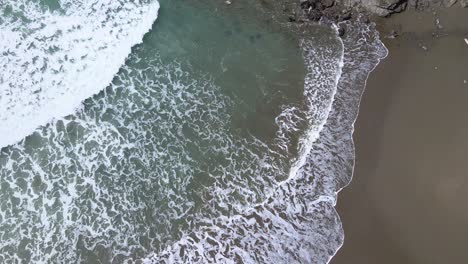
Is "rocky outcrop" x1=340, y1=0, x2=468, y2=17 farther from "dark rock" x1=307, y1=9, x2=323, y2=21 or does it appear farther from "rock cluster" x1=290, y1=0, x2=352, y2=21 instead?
"dark rock" x1=307, y1=9, x2=323, y2=21

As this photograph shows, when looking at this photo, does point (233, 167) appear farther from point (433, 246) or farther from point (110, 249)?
point (433, 246)

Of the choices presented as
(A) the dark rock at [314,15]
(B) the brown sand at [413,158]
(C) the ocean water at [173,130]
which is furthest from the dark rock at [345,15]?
(B) the brown sand at [413,158]

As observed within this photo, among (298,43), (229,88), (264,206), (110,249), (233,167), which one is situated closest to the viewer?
(110,249)

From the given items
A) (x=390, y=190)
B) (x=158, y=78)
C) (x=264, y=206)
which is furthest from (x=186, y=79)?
(x=390, y=190)

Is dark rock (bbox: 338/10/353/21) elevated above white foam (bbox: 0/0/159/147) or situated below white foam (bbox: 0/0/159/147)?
above

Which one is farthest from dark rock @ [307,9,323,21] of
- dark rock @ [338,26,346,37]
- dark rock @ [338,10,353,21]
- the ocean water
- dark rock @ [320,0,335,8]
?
dark rock @ [338,26,346,37]
